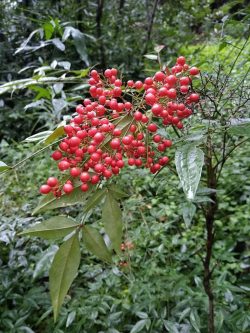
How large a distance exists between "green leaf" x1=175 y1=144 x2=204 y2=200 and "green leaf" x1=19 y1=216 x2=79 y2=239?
20 cm

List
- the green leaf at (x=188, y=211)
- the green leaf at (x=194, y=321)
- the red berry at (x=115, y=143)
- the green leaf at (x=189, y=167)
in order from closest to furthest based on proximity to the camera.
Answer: the green leaf at (x=189, y=167), the red berry at (x=115, y=143), the green leaf at (x=188, y=211), the green leaf at (x=194, y=321)

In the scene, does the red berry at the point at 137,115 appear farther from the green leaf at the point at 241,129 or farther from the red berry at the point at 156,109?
the green leaf at the point at 241,129

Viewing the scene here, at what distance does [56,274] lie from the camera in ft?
1.74

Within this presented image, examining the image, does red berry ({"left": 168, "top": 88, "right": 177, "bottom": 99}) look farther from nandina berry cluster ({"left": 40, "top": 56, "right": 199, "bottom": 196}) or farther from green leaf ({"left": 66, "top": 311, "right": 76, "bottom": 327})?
green leaf ({"left": 66, "top": 311, "right": 76, "bottom": 327})

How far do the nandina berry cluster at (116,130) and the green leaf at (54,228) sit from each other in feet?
0.15

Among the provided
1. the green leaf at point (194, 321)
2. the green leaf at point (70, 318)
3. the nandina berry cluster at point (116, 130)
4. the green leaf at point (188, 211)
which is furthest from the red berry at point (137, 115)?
the green leaf at point (70, 318)

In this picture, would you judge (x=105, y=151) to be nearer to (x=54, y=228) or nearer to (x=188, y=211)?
(x=54, y=228)

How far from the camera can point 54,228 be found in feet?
1.85

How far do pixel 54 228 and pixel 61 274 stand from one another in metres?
0.07

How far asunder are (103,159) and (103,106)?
0.10 meters

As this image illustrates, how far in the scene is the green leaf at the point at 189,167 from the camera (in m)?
0.46

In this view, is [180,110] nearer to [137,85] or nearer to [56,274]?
[137,85]

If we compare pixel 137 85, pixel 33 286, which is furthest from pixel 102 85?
pixel 33 286

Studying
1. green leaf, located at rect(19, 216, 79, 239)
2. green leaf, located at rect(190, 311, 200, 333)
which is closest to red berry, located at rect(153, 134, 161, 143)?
green leaf, located at rect(19, 216, 79, 239)
